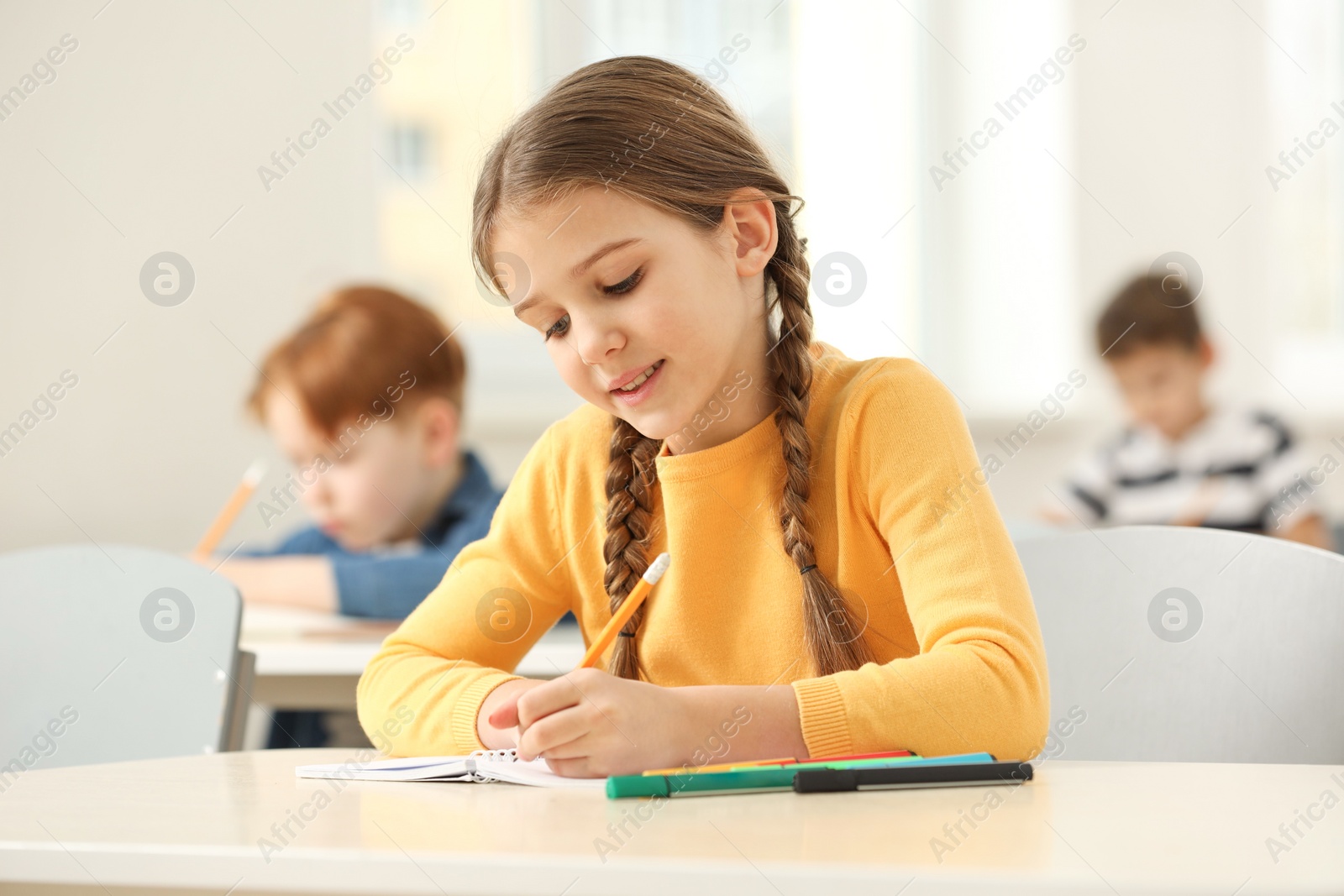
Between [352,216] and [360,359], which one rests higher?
[352,216]

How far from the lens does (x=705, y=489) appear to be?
41.7 inches

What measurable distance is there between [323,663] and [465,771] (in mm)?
779

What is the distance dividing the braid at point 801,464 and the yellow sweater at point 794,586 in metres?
0.02

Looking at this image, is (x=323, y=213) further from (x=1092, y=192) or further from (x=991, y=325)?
(x=1092, y=192)

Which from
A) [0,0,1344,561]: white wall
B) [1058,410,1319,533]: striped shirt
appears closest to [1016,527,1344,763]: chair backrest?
[1058,410,1319,533]: striped shirt

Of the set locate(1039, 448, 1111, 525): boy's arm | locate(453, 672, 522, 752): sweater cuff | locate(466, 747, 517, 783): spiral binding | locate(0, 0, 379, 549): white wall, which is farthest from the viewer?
locate(1039, 448, 1111, 525): boy's arm

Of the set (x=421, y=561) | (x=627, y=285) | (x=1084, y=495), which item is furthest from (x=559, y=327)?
(x=1084, y=495)

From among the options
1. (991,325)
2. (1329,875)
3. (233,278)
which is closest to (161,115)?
(233,278)

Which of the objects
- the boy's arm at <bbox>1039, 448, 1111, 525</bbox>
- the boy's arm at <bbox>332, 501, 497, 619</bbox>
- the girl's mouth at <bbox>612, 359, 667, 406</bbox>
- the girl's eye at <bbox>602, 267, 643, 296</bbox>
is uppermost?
the girl's eye at <bbox>602, 267, 643, 296</bbox>

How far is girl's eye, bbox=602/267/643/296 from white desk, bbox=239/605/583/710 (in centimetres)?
57

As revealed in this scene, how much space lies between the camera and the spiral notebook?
2.49 feet

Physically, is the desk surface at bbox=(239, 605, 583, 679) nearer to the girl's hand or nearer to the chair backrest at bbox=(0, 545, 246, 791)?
the chair backrest at bbox=(0, 545, 246, 791)

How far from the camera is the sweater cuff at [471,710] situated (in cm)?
90

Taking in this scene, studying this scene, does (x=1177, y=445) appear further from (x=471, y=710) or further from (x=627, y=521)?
(x=471, y=710)
